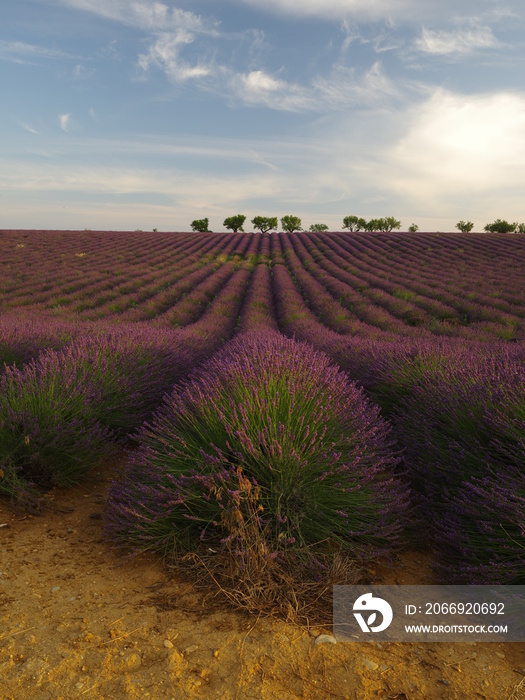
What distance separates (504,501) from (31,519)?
2.85 m

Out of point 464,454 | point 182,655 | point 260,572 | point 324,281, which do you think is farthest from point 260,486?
point 324,281

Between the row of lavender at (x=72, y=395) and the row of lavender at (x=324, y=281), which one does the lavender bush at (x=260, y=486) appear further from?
the row of lavender at (x=324, y=281)

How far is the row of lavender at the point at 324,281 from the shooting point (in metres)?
10.6

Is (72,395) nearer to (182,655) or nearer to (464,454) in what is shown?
(182,655)

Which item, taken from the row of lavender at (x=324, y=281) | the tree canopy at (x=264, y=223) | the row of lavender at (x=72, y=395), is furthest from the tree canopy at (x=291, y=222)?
the row of lavender at (x=72, y=395)

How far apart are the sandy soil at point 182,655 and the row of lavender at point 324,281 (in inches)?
256

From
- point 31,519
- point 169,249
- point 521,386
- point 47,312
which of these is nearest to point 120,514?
point 31,519

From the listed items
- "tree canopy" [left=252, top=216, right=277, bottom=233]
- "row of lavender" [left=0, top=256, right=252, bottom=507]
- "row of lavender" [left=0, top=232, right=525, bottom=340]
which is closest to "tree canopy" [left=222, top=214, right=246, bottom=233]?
"tree canopy" [left=252, top=216, right=277, bottom=233]

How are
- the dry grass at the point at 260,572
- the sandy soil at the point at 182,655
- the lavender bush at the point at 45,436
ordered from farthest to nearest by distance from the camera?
the lavender bush at the point at 45,436, the dry grass at the point at 260,572, the sandy soil at the point at 182,655

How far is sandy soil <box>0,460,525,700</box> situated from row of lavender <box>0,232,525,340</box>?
6490mm

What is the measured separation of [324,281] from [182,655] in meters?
16.2

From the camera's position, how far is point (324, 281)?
667 inches

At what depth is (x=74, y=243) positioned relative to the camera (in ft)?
91.4

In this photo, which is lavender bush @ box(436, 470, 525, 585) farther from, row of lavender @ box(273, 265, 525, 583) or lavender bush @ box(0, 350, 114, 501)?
lavender bush @ box(0, 350, 114, 501)
